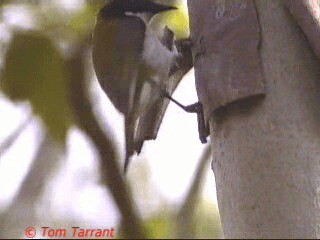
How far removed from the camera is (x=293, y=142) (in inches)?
24.6

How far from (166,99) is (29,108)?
0.46m

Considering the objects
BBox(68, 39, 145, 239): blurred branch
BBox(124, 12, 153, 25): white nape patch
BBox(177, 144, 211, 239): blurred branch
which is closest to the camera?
BBox(124, 12, 153, 25): white nape patch

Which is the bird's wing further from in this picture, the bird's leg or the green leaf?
the green leaf

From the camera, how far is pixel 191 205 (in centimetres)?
128

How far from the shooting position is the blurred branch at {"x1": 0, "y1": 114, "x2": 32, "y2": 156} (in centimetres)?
120

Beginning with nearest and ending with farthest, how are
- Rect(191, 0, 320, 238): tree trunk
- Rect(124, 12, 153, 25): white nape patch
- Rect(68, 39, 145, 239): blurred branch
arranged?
Rect(191, 0, 320, 238): tree trunk → Rect(124, 12, 153, 25): white nape patch → Rect(68, 39, 145, 239): blurred branch

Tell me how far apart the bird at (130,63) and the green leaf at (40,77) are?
0.31 metres

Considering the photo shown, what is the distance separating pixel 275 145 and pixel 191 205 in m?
0.67

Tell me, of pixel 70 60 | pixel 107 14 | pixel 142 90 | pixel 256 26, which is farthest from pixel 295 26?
pixel 70 60

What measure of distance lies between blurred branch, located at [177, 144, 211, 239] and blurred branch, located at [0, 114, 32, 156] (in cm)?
32

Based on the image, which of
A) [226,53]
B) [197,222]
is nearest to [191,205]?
[197,222]

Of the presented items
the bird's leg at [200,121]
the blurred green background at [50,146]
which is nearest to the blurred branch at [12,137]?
the blurred green background at [50,146]

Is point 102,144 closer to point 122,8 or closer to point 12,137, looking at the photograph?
point 12,137

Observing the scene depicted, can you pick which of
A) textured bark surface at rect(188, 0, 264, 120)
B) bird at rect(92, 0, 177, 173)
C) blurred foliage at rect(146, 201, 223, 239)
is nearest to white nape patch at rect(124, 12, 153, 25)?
bird at rect(92, 0, 177, 173)
